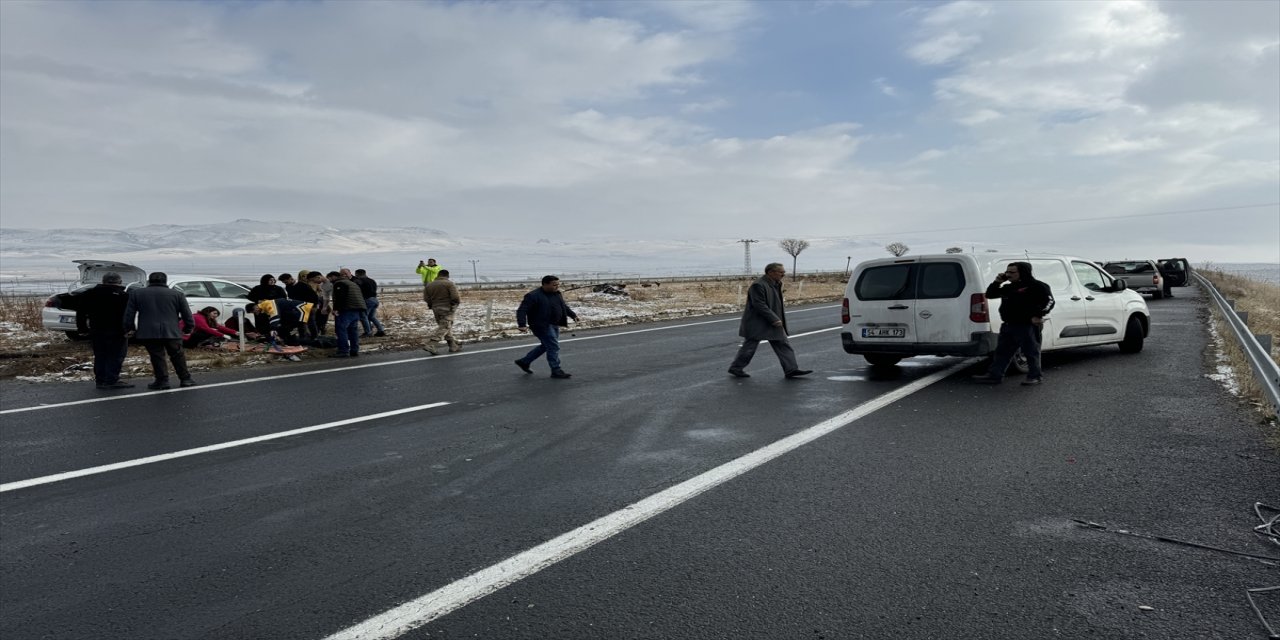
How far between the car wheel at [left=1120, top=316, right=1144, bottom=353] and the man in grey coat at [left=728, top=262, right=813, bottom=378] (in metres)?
5.48

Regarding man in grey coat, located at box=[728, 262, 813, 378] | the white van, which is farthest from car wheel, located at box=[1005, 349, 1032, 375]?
man in grey coat, located at box=[728, 262, 813, 378]

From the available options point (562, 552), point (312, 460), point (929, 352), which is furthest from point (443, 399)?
point (929, 352)

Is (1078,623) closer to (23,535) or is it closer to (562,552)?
(562,552)

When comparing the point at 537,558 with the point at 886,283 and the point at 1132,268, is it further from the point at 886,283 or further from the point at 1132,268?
the point at 1132,268

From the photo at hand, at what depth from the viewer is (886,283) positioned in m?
10.8

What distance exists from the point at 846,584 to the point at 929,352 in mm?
7415

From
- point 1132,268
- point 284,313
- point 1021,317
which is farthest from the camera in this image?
point 1132,268

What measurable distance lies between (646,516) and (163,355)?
370 inches

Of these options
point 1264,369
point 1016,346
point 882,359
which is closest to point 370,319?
point 882,359

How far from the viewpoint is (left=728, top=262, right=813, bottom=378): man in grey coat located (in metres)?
10.8

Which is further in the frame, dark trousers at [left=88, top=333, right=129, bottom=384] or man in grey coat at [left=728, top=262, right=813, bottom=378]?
dark trousers at [left=88, top=333, right=129, bottom=384]

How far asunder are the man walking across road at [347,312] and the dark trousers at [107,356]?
12.2 ft

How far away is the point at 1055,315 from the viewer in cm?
1101

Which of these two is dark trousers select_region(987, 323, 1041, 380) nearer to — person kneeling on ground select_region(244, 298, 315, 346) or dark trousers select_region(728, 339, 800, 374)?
dark trousers select_region(728, 339, 800, 374)
